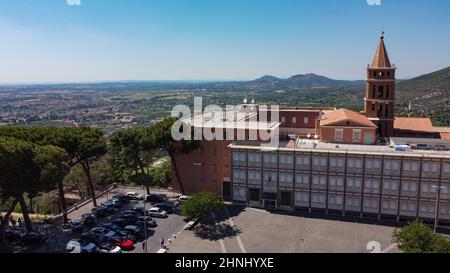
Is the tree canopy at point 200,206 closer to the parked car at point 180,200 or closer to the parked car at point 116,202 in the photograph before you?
the parked car at point 180,200

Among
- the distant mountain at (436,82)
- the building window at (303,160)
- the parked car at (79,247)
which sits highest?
the distant mountain at (436,82)

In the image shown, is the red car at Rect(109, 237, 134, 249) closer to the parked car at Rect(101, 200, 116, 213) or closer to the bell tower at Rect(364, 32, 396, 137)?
the parked car at Rect(101, 200, 116, 213)

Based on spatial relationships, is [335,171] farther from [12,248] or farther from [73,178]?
[73,178]

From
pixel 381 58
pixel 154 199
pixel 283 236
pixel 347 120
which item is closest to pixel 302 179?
pixel 283 236

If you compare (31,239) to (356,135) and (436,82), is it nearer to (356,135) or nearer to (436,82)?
(356,135)

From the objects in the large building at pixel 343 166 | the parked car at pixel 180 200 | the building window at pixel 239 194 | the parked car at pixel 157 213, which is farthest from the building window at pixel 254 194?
the parked car at pixel 157 213
